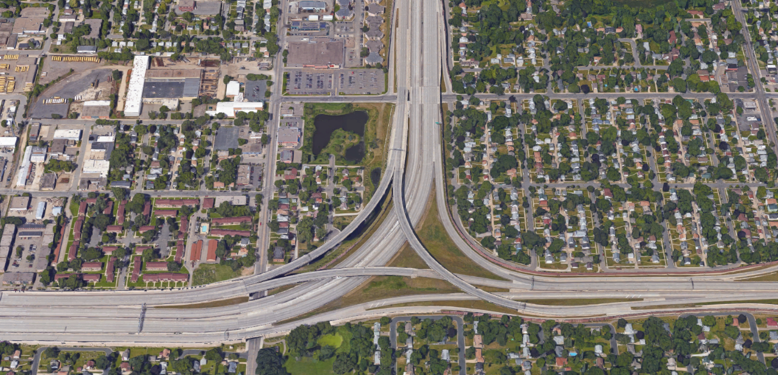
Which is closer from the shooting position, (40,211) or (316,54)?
(40,211)

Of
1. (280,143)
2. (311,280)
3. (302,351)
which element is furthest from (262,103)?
(302,351)

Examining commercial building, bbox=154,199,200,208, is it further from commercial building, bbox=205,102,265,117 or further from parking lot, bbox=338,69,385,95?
parking lot, bbox=338,69,385,95

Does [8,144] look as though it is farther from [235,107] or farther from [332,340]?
[332,340]

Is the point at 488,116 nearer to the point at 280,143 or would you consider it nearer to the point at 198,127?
the point at 280,143

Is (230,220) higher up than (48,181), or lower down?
lower down

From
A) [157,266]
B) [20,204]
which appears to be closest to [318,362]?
[157,266]

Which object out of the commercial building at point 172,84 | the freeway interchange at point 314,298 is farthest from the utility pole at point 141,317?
the commercial building at point 172,84

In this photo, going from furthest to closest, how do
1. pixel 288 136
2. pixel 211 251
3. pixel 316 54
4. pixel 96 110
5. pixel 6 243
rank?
pixel 316 54 → pixel 96 110 → pixel 288 136 → pixel 6 243 → pixel 211 251

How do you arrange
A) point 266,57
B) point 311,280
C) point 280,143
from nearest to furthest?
point 311,280
point 280,143
point 266,57
